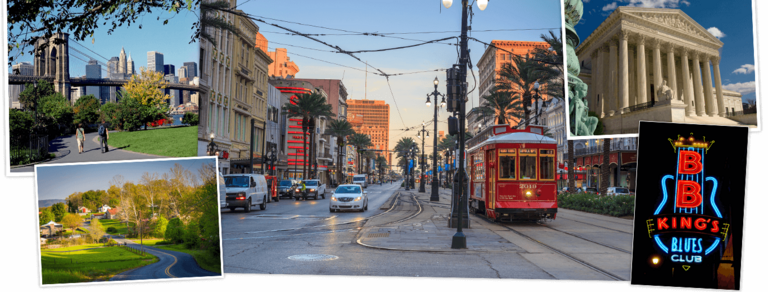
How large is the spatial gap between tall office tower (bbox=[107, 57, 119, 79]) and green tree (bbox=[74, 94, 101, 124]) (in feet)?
1.23

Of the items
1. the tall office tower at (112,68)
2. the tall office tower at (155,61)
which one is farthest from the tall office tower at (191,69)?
the tall office tower at (112,68)

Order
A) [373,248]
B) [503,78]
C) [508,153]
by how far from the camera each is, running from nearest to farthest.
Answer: [373,248] → [508,153] → [503,78]

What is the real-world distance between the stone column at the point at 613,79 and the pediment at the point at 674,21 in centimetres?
34

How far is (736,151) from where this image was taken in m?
5.61

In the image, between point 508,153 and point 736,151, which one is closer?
point 736,151

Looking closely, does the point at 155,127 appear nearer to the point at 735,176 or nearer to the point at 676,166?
the point at 676,166

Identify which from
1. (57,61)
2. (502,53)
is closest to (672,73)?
(57,61)

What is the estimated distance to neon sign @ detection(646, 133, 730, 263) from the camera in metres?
5.77

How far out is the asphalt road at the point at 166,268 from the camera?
598 centimetres

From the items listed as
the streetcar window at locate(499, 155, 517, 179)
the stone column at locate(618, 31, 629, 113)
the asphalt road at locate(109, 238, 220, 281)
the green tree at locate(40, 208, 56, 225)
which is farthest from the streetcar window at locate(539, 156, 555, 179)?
the green tree at locate(40, 208, 56, 225)

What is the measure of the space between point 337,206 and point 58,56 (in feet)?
63.6

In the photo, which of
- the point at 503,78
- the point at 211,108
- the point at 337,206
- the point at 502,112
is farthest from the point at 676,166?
the point at 502,112

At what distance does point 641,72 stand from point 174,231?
5.39 meters

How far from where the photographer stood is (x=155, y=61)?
7.35 meters
